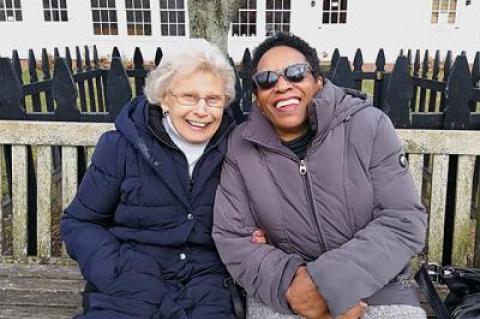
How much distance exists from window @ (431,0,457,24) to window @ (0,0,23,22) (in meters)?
14.8

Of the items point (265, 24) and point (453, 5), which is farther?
point (265, 24)

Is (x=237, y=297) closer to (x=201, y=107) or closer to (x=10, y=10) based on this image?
(x=201, y=107)

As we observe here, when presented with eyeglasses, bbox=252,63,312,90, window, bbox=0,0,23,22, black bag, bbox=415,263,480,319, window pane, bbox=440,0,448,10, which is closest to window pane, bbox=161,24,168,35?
window, bbox=0,0,23,22

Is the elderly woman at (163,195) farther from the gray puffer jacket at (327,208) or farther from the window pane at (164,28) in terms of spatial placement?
the window pane at (164,28)

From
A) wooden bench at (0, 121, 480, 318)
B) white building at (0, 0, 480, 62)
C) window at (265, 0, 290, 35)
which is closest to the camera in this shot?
wooden bench at (0, 121, 480, 318)

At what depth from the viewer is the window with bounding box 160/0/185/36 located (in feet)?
59.0

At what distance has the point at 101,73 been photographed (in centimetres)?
635

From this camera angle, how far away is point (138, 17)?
1817 cm

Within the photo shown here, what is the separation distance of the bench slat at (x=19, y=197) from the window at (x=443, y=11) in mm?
17313

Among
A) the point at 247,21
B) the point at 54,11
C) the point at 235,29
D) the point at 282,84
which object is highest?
the point at 54,11

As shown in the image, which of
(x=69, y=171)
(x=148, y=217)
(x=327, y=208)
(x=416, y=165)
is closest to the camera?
(x=327, y=208)

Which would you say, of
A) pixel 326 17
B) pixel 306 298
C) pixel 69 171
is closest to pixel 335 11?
pixel 326 17

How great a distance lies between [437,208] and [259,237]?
117 centimetres

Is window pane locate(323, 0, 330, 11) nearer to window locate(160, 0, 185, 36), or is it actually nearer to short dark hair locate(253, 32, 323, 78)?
window locate(160, 0, 185, 36)
